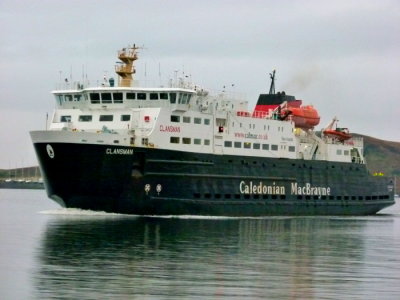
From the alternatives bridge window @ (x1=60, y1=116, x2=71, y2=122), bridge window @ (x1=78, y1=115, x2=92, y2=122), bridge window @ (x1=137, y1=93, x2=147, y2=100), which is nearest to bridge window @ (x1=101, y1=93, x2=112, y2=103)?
bridge window @ (x1=78, y1=115, x2=92, y2=122)

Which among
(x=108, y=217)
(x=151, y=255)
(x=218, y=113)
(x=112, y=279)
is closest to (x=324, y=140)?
(x=218, y=113)

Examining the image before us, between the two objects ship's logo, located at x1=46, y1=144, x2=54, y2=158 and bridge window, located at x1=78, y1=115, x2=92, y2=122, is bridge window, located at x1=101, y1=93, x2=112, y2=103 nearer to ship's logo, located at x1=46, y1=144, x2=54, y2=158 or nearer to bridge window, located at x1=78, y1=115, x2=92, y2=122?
bridge window, located at x1=78, y1=115, x2=92, y2=122

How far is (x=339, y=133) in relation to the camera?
68875mm

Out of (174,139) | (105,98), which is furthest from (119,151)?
(105,98)

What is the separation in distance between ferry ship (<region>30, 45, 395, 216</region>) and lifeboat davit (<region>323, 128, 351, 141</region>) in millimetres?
2180

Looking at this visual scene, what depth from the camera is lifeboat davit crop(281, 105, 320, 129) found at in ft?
209

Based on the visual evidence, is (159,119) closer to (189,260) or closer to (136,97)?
(136,97)

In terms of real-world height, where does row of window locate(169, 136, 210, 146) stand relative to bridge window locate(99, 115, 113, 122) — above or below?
below

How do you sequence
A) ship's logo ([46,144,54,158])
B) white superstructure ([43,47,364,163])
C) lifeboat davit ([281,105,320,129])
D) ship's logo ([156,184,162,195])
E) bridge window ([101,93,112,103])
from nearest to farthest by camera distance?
ship's logo ([46,144,54,158]) → ship's logo ([156,184,162,195]) → white superstructure ([43,47,364,163]) → bridge window ([101,93,112,103]) → lifeboat davit ([281,105,320,129])

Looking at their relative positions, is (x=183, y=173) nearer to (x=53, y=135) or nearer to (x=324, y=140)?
(x=53, y=135)

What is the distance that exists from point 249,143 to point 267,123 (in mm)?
2434

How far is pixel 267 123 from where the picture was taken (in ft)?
199

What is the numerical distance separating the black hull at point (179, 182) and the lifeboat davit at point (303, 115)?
2.88 m

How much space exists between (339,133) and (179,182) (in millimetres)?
19389
